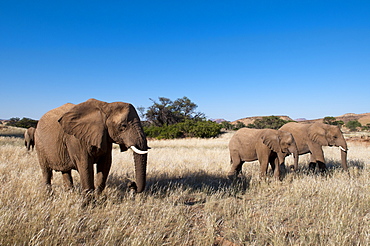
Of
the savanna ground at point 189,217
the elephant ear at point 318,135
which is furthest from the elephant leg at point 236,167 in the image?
the elephant ear at point 318,135

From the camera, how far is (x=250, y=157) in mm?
8203

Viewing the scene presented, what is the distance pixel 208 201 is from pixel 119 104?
2821mm

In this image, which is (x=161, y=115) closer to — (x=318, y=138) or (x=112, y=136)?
(x=318, y=138)

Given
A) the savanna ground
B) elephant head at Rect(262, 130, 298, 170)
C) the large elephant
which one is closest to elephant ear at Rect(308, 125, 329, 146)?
elephant head at Rect(262, 130, 298, 170)

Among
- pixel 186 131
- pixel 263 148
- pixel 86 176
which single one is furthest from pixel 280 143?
pixel 186 131

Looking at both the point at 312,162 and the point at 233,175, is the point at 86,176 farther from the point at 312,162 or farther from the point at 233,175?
the point at 312,162

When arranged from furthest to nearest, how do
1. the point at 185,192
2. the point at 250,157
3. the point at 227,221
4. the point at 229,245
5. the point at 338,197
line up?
the point at 250,157 < the point at 185,192 < the point at 338,197 < the point at 227,221 < the point at 229,245

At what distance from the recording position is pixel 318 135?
31.6ft

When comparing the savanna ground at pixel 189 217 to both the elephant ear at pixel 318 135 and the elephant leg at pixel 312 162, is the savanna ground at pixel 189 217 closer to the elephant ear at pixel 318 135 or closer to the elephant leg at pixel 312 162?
the elephant leg at pixel 312 162

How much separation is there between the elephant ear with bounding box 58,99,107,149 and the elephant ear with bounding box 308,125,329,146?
8.25 meters

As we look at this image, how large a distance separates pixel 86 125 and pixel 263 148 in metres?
5.36

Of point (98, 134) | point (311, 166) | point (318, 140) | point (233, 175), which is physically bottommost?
point (311, 166)

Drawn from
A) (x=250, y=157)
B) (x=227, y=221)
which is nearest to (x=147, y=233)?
(x=227, y=221)

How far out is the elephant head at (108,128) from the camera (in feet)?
15.0
